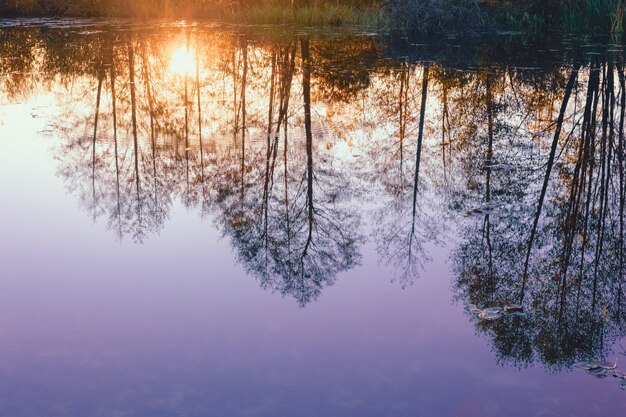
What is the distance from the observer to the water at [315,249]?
16.4 feet

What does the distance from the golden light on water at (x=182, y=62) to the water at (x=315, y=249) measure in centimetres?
299

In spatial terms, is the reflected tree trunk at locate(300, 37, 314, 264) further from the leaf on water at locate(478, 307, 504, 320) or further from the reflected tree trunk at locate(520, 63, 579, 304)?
the reflected tree trunk at locate(520, 63, 579, 304)

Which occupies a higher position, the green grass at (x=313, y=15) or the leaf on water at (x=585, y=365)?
the green grass at (x=313, y=15)

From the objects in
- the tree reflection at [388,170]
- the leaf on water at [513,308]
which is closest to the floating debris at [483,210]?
the tree reflection at [388,170]

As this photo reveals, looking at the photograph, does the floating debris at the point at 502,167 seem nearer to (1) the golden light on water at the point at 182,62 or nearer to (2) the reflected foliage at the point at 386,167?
(2) the reflected foliage at the point at 386,167

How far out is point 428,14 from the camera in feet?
82.0

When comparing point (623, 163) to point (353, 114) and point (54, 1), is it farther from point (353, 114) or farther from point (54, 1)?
point (54, 1)

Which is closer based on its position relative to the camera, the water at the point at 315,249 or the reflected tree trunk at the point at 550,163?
the water at the point at 315,249

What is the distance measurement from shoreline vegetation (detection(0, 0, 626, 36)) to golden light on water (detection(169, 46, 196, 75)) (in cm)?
812

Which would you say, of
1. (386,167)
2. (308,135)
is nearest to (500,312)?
(386,167)

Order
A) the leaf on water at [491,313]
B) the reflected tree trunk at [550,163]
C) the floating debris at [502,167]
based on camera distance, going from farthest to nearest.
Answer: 1. the floating debris at [502,167]
2. the reflected tree trunk at [550,163]
3. the leaf on water at [491,313]

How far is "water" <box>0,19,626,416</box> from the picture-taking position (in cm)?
499

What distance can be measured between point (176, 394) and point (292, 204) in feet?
14.3

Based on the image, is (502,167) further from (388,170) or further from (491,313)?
(491,313)
